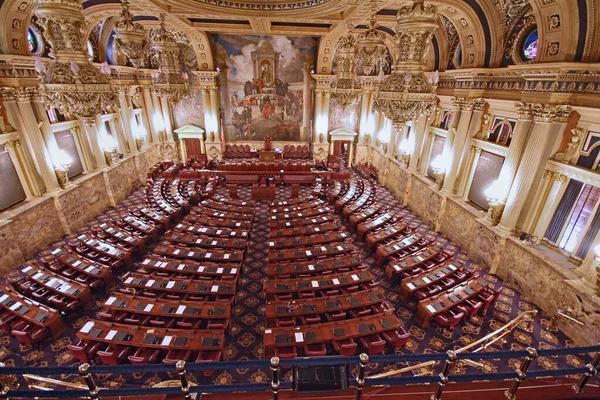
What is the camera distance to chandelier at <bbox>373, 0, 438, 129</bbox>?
17.0ft

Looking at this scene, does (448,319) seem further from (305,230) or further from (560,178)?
(305,230)

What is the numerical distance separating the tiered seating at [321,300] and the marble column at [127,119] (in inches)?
500

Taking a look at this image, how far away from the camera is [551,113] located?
8.52 m

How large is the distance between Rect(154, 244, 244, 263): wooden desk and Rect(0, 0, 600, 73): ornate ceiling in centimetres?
882

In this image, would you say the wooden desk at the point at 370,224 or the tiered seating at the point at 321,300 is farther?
the wooden desk at the point at 370,224

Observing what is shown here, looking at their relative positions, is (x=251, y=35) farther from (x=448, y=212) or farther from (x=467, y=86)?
(x=448, y=212)

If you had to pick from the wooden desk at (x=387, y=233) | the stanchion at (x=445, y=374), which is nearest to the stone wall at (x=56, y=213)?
the wooden desk at (x=387, y=233)

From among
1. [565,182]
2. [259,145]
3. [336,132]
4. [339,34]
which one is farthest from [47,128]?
[565,182]

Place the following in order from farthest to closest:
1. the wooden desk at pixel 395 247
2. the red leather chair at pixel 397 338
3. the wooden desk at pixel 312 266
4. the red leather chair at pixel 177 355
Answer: the wooden desk at pixel 395 247 → the wooden desk at pixel 312 266 → the red leather chair at pixel 397 338 → the red leather chair at pixel 177 355

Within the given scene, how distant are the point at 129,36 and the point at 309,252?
841 cm

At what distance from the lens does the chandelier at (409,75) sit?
Result: 5188mm

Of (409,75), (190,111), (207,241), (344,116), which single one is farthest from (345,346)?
(190,111)

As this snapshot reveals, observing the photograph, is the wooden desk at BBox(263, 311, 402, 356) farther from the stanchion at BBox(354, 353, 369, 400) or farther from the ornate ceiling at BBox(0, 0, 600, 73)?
the ornate ceiling at BBox(0, 0, 600, 73)

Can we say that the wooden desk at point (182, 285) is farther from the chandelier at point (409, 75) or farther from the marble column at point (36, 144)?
the marble column at point (36, 144)
